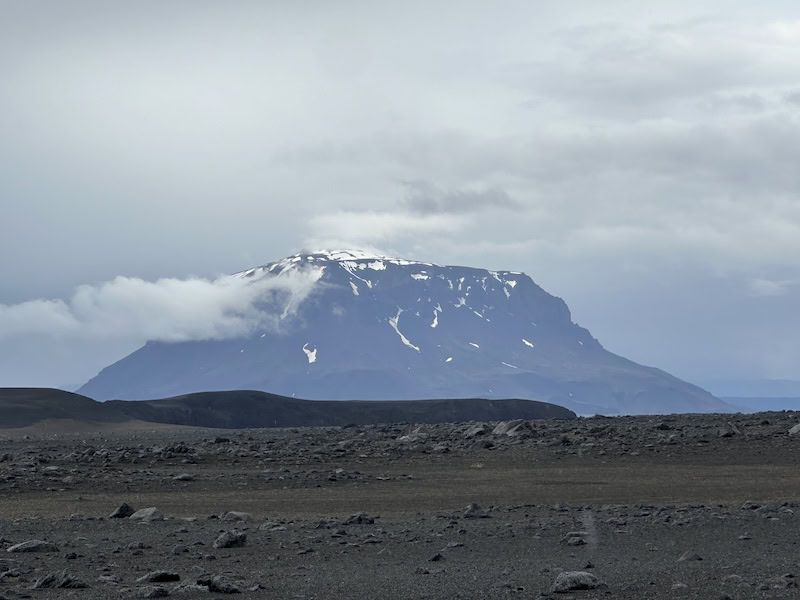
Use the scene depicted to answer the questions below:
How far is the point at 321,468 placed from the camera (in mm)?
39312

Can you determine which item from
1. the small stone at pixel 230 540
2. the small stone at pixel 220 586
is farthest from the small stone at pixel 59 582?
the small stone at pixel 230 540

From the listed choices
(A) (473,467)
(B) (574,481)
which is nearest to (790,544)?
(B) (574,481)

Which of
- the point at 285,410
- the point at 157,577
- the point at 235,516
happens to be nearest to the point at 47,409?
the point at 285,410

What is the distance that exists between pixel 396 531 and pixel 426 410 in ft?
383

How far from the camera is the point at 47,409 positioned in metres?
96.2

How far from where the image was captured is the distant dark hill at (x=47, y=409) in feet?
301

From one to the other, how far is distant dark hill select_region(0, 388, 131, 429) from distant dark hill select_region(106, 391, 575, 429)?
18.9 m

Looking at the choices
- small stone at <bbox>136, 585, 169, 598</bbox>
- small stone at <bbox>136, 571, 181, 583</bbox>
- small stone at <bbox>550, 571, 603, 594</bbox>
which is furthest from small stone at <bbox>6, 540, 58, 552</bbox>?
small stone at <bbox>550, 571, 603, 594</bbox>

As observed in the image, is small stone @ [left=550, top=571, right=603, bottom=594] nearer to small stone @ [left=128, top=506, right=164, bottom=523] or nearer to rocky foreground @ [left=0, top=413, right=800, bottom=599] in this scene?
rocky foreground @ [left=0, top=413, right=800, bottom=599]

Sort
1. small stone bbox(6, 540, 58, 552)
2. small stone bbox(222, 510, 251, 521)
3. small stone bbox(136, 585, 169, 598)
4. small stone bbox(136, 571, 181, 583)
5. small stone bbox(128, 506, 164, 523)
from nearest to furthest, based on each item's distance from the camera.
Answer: small stone bbox(136, 585, 169, 598), small stone bbox(136, 571, 181, 583), small stone bbox(6, 540, 58, 552), small stone bbox(128, 506, 164, 523), small stone bbox(222, 510, 251, 521)

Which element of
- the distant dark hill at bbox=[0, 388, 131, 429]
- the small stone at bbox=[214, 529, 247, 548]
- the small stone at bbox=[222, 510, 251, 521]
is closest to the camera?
the small stone at bbox=[214, 529, 247, 548]

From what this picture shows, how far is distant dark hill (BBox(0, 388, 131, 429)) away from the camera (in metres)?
91.7

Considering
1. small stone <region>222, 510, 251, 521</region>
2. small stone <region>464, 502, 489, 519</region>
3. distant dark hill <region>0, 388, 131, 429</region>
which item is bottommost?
small stone <region>222, 510, 251, 521</region>

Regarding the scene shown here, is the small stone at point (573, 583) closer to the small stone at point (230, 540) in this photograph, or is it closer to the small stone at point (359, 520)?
the small stone at point (230, 540)
